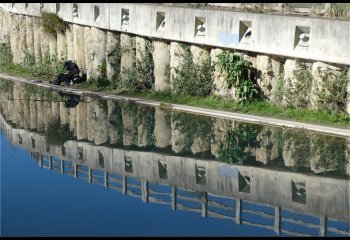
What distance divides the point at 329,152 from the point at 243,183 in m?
2.54

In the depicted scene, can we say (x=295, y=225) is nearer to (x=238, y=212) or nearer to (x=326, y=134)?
(x=238, y=212)

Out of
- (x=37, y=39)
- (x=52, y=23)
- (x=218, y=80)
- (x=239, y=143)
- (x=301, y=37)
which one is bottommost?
(x=239, y=143)

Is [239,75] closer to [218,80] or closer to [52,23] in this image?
[218,80]

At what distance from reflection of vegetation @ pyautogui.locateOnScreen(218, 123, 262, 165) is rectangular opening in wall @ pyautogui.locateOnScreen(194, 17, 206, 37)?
3892 mm

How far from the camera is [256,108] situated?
2267 cm

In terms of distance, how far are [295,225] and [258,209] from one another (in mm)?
1188

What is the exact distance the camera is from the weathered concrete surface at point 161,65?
25.8m

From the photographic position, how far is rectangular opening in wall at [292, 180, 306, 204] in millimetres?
16508

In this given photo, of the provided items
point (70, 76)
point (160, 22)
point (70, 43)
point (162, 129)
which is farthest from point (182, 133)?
point (70, 43)

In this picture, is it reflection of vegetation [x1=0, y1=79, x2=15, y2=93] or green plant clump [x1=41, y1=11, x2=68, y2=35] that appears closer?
reflection of vegetation [x1=0, y1=79, x2=15, y2=93]

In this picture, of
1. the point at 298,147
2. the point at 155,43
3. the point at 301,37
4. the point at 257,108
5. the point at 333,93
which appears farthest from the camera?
the point at 155,43

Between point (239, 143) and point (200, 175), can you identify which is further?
point (239, 143)

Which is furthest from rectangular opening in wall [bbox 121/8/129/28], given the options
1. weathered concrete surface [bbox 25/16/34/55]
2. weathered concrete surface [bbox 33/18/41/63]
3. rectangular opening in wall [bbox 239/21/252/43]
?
weathered concrete surface [bbox 25/16/34/55]

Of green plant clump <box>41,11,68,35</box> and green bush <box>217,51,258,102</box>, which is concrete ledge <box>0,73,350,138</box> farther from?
green plant clump <box>41,11,68,35</box>
